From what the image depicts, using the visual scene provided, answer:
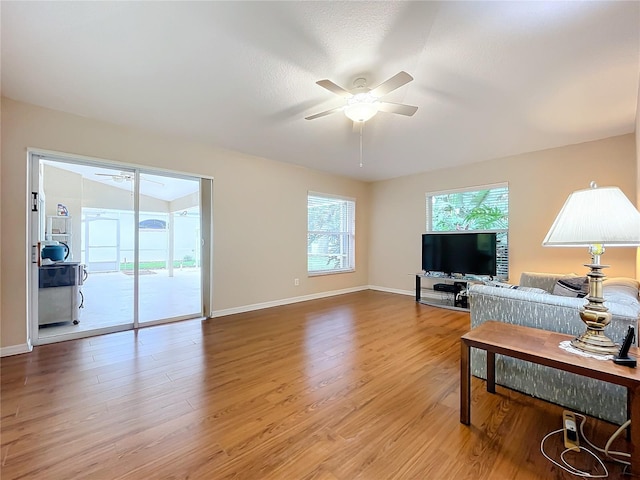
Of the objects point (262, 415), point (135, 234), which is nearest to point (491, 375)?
point (262, 415)

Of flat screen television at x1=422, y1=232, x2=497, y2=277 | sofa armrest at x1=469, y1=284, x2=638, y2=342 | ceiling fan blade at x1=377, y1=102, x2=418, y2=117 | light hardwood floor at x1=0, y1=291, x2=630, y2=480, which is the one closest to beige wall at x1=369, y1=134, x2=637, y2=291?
flat screen television at x1=422, y1=232, x2=497, y2=277

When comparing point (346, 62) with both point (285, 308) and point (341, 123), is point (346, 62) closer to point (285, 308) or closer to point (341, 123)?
point (341, 123)

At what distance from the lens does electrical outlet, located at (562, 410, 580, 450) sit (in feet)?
5.15

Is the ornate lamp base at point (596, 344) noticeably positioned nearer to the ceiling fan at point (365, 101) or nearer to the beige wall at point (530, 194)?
the ceiling fan at point (365, 101)

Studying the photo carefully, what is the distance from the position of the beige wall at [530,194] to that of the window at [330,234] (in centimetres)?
88

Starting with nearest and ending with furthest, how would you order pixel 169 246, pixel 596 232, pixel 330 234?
pixel 596 232, pixel 169 246, pixel 330 234

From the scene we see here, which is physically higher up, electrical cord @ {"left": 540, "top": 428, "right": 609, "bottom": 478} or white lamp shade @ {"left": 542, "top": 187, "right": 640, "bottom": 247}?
white lamp shade @ {"left": 542, "top": 187, "right": 640, "bottom": 247}

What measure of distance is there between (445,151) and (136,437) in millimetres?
4843

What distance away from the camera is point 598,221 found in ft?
4.70

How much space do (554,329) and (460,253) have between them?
303cm

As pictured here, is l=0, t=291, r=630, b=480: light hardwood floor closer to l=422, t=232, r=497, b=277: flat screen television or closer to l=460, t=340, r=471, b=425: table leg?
l=460, t=340, r=471, b=425: table leg

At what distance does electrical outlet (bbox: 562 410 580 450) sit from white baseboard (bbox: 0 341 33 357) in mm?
4654

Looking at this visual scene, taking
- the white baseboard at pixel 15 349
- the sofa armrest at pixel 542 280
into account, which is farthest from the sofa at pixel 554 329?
the white baseboard at pixel 15 349

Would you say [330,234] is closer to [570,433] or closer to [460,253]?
[460,253]
